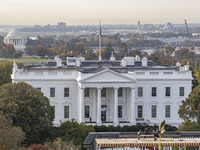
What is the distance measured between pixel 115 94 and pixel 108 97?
1.95m

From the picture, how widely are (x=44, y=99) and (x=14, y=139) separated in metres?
16.1

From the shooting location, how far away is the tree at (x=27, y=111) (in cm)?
6688

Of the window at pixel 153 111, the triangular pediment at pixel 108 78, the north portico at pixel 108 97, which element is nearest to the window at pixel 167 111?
the window at pixel 153 111

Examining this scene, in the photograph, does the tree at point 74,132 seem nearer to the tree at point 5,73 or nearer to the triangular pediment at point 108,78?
the triangular pediment at point 108,78

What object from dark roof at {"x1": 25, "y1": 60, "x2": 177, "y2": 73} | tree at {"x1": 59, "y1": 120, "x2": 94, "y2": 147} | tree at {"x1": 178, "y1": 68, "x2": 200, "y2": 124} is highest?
dark roof at {"x1": 25, "y1": 60, "x2": 177, "y2": 73}

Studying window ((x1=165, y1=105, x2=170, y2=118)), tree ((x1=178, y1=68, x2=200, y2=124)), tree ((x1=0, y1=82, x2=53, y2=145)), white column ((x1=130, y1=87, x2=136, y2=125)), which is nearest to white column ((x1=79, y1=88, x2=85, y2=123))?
white column ((x1=130, y1=87, x2=136, y2=125))

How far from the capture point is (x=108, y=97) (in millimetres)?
90812

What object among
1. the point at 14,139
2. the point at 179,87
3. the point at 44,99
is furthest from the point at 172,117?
the point at 14,139

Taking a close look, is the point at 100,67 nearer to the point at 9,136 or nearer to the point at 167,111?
the point at 167,111

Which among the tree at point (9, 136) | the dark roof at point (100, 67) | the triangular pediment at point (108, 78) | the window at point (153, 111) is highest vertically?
the dark roof at point (100, 67)

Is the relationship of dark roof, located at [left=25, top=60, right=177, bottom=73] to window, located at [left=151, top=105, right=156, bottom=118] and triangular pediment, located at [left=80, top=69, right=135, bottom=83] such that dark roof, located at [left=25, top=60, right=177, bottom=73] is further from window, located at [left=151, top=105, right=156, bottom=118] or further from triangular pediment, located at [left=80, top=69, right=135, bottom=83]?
window, located at [left=151, top=105, right=156, bottom=118]

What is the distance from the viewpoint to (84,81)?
291 feet

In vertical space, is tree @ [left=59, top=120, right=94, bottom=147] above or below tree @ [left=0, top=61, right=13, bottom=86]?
below

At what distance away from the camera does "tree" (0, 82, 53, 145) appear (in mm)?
66875
